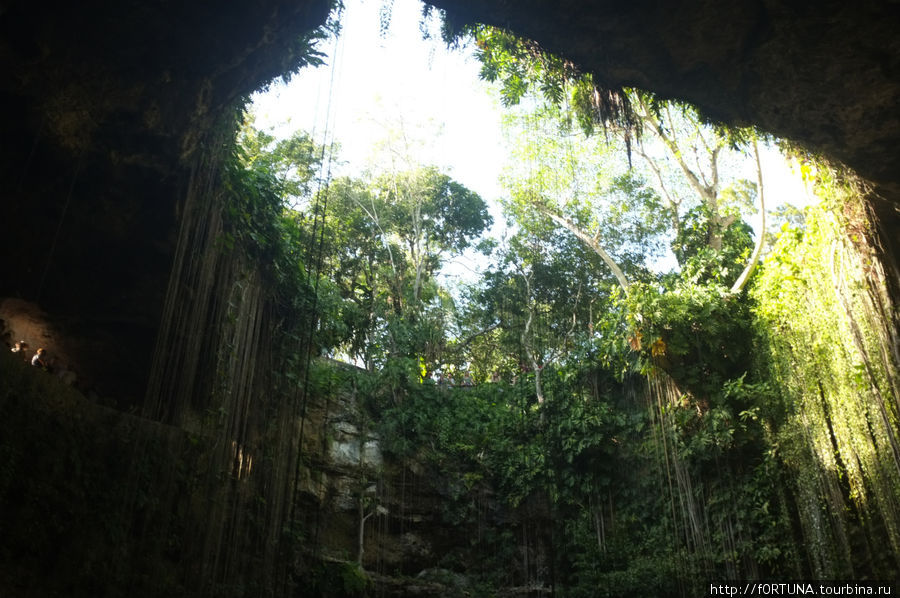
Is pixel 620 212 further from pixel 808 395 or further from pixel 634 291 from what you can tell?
pixel 808 395

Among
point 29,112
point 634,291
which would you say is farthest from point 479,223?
point 29,112

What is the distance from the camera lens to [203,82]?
5.57m

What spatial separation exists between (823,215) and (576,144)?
22.2 ft

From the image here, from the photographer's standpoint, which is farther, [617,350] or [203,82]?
[617,350]

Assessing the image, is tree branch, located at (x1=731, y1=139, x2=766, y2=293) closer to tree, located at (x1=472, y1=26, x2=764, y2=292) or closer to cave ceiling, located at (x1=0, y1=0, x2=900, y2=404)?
tree, located at (x1=472, y1=26, x2=764, y2=292)

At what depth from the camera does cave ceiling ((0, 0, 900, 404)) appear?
16.3 feet

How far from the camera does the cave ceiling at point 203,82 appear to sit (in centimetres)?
496

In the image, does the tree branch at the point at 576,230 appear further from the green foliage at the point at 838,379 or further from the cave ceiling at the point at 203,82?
the cave ceiling at the point at 203,82

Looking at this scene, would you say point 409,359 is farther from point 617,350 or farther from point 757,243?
point 757,243

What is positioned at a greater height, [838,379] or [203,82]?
[203,82]

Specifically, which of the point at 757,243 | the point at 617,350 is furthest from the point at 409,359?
the point at 757,243

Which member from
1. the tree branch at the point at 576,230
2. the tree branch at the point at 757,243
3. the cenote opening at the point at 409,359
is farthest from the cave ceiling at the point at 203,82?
the tree branch at the point at 576,230

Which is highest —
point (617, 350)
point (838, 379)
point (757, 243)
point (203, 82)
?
point (757, 243)

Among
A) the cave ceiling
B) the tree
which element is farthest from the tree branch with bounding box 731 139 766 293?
the cave ceiling
